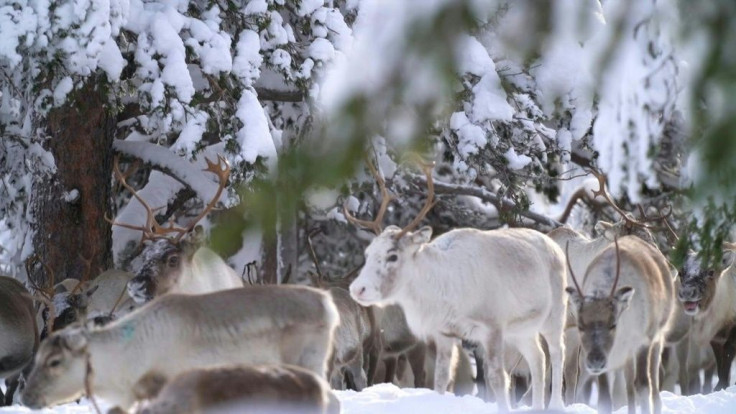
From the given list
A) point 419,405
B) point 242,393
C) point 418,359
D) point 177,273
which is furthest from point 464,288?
point 418,359

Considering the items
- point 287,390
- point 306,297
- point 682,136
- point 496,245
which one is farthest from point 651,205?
point 682,136

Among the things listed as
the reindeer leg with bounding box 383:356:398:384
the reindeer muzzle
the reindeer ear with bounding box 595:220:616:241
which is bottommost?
the reindeer leg with bounding box 383:356:398:384

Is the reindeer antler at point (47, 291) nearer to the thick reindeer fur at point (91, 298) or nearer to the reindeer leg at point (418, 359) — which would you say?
the thick reindeer fur at point (91, 298)

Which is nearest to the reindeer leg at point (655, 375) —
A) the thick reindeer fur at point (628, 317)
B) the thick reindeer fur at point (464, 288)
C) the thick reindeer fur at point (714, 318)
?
the thick reindeer fur at point (628, 317)

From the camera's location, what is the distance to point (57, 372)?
666 centimetres

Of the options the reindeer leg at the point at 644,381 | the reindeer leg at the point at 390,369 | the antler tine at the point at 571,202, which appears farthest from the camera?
the antler tine at the point at 571,202

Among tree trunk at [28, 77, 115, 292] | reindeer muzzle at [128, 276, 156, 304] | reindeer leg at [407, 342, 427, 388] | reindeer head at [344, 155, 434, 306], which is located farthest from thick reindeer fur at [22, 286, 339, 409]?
reindeer leg at [407, 342, 427, 388]

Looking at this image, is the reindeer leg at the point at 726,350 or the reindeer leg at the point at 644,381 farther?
the reindeer leg at the point at 726,350

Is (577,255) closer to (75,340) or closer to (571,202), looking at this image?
(571,202)

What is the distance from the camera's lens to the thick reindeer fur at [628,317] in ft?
27.1

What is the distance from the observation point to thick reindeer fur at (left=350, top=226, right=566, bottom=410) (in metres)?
8.30

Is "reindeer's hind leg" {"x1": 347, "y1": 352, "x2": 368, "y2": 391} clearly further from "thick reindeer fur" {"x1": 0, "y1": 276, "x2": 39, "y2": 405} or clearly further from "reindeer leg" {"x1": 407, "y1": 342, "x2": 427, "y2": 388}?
"thick reindeer fur" {"x1": 0, "y1": 276, "x2": 39, "y2": 405}

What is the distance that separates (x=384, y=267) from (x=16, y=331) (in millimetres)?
4377

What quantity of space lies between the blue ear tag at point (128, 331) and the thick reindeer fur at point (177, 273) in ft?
7.51
